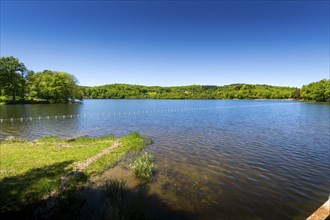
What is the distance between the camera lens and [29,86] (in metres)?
99.1

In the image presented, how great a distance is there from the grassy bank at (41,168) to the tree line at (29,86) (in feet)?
265

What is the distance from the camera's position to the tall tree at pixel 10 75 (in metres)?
84.9

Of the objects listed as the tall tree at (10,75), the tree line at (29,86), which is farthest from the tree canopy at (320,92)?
the tall tree at (10,75)

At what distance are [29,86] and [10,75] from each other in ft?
41.0

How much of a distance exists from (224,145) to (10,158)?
19.4 metres

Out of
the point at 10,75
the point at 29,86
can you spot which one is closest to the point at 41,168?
the point at 10,75

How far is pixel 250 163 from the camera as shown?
55.2 feet

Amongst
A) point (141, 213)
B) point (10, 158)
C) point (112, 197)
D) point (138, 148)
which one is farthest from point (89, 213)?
point (138, 148)

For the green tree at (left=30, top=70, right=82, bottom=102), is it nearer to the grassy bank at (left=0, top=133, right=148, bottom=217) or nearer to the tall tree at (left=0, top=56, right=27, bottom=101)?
the tall tree at (left=0, top=56, right=27, bottom=101)

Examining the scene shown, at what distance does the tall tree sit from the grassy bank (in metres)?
80.1

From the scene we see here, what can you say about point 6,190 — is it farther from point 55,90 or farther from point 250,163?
point 55,90

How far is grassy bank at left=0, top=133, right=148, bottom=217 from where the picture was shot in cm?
965

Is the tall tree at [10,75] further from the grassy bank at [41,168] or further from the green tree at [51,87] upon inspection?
the grassy bank at [41,168]

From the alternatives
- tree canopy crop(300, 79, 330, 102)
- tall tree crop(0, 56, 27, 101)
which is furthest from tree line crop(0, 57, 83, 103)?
tree canopy crop(300, 79, 330, 102)
